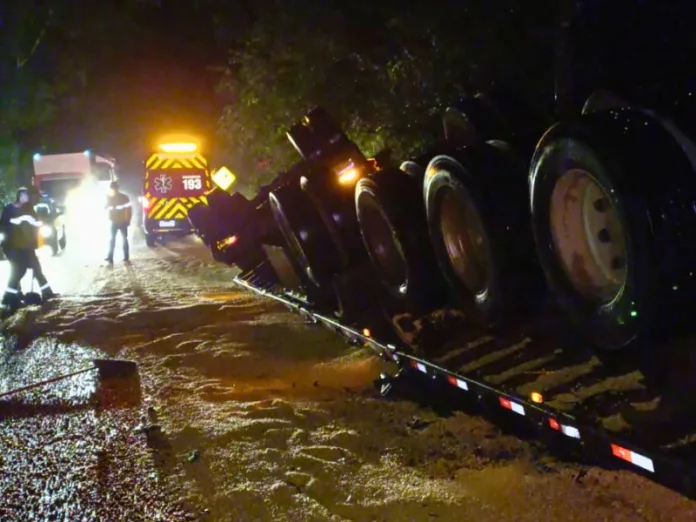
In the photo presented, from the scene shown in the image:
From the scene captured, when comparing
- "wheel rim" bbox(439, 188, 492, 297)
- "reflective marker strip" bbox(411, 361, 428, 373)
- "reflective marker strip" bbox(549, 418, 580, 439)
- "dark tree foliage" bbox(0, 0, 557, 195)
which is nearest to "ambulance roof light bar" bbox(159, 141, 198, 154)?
"dark tree foliage" bbox(0, 0, 557, 195)

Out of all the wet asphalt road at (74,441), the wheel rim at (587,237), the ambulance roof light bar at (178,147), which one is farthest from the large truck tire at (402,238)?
the ambulance roof light bar at (178,147)

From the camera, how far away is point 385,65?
11828mm

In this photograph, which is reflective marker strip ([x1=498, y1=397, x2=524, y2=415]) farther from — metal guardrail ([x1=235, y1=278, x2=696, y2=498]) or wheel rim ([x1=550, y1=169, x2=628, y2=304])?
wheel rim ([x1=550, y1=169, x2=628, y2=304])

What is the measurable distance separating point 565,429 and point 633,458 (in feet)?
1.54

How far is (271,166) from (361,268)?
36.5 feet

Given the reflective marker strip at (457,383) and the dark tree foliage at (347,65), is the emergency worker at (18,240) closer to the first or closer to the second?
the dark tree foliage at (347,65)

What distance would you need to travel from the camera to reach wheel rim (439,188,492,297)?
488 cm

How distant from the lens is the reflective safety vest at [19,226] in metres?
11.7

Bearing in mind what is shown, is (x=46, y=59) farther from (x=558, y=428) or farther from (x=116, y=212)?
(x=558, y=428)

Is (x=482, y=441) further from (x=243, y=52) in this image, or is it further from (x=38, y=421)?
(x=243, y=52)

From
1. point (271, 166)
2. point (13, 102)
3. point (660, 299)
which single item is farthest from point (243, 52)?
point (13, 102)

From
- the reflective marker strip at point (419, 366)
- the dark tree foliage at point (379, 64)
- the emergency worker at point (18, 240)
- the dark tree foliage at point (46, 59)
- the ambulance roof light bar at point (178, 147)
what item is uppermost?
the dark tree foliage at point (46, 59)

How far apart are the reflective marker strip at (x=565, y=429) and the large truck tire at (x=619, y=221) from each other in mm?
419

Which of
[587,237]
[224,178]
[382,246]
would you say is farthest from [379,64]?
[587,237]
